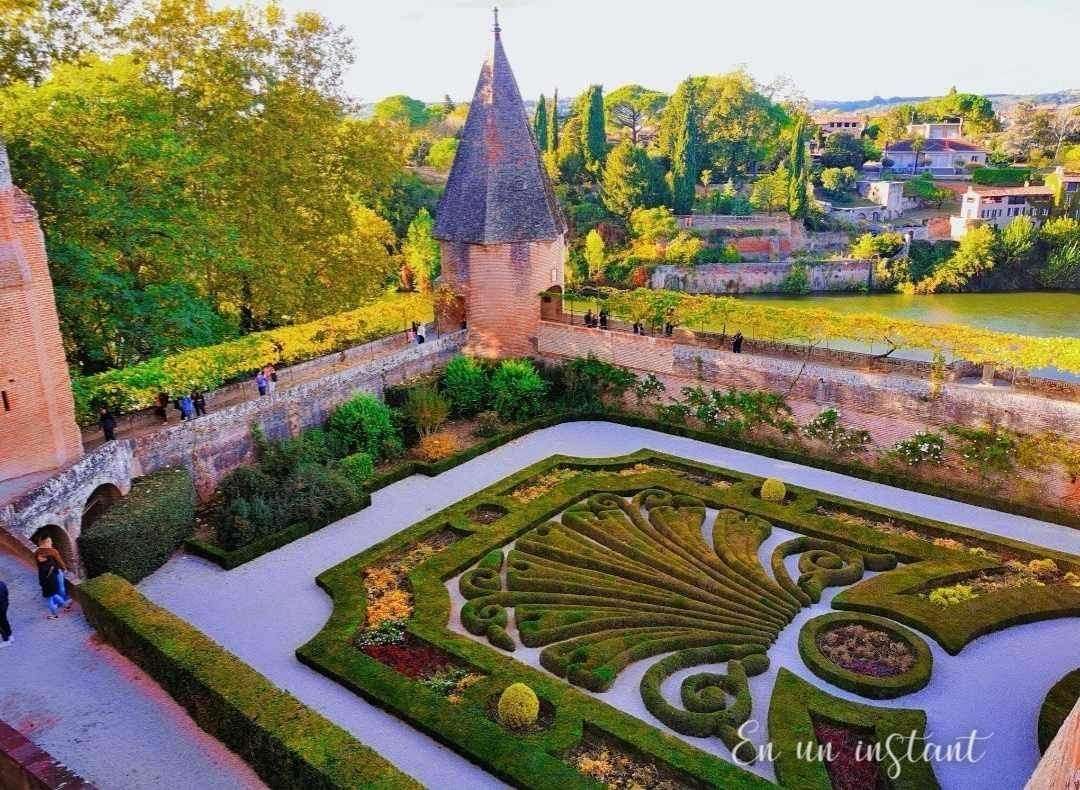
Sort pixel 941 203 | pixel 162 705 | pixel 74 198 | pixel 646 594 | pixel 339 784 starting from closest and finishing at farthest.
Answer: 1. pixel 339 784
2. pixel 162 705
3. pixel 646 594
4. pixel 74 198
5. pixel 941 203

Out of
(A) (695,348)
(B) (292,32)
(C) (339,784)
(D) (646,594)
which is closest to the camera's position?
(C) (339,784)

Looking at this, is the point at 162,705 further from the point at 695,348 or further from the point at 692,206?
the point at 692,206

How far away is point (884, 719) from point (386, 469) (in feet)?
43.6

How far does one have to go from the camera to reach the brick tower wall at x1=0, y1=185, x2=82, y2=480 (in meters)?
15.4

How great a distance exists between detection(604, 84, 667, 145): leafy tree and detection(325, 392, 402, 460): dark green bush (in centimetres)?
7839

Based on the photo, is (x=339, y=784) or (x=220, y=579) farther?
(x=220, y=579)

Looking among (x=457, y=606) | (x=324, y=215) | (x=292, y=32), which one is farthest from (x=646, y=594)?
(x=292, y=32)

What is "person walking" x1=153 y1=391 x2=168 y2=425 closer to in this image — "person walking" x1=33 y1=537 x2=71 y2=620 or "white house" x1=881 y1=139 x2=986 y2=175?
"person walking" x1=33 y1=537 x2=71 y2=620

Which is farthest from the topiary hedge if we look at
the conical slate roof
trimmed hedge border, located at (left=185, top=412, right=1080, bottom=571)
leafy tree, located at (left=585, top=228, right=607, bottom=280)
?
leafy tree, located at (left=585, top=228, right=607, bottom=280)

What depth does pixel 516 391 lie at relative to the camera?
24.2 m

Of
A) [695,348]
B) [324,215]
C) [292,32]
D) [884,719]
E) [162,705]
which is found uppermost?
[292,32]

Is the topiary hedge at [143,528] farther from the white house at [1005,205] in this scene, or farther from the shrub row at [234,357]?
the white house at [1005,205]

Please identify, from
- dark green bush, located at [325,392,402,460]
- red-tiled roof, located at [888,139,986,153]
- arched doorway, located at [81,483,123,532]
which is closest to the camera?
arched doorway, located at [81,483,123,532]

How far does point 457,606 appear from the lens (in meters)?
15.2
